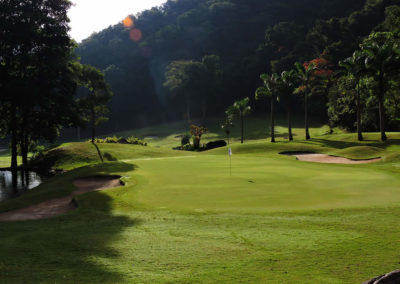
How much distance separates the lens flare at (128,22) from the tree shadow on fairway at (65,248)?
471 ft

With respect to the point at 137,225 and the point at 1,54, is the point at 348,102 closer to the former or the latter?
the point at 1,54

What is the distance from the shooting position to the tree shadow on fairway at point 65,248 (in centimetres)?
812

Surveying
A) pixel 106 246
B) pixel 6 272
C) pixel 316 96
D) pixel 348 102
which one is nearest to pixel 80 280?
pixel 6 272

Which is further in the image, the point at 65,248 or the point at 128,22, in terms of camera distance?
the point at 128,22

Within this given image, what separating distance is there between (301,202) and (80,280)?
10.4 metres

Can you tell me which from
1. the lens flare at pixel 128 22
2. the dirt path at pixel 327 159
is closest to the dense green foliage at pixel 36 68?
the dirt path at pixel 327 159

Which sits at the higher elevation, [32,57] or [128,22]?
[128,22]

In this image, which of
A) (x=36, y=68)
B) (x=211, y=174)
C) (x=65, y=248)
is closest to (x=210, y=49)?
(x=36, y=68)

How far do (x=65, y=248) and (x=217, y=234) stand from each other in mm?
4259

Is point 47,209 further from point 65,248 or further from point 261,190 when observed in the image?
point 261,190

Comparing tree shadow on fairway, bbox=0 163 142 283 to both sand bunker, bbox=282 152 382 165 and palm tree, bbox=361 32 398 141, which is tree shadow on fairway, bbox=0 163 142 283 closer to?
sand bunker, bbox=282 152 382 165

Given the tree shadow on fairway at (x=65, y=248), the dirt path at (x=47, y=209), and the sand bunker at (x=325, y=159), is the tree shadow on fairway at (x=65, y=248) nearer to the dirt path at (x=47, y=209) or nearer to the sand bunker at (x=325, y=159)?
the dirt path at (x=47, y=209)

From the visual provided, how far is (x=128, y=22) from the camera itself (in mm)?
151125

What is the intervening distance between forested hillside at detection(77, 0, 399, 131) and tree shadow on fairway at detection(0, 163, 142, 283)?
3737 inches
